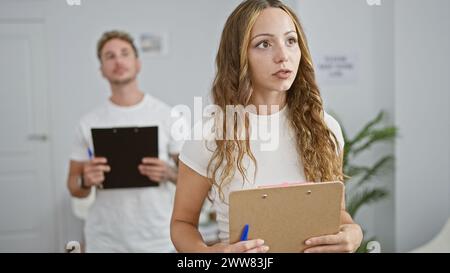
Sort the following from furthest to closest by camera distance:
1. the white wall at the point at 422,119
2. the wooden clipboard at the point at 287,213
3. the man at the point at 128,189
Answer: the man at the point at 128,189
the white wall at the point at 422,119
the wooden clipboard at the point at 287,213

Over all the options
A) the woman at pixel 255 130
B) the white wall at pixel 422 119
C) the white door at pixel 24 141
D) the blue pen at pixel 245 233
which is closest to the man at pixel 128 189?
the white door at pixel 24 141

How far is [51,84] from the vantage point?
933 mm

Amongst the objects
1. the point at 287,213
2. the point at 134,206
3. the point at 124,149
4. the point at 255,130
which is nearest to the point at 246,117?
the point at 255,130

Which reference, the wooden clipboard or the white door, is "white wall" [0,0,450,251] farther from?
the wooden clipboard

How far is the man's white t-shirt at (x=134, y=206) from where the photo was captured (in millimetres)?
1028

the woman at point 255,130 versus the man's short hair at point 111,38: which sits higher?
the man's short hair at point 111,38

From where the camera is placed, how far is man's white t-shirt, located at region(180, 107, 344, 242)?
2.25 feet

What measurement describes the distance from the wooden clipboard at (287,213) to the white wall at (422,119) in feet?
1.43

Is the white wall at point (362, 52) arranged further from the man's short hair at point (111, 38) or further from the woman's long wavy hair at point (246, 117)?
the man's short hair at point (111, 38)

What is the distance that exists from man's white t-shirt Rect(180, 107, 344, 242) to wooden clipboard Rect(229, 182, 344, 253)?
0.09 meters

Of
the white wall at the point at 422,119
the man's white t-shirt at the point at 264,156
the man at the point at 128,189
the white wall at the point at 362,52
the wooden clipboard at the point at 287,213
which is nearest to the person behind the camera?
the wooden clipboard at the point at 287,213

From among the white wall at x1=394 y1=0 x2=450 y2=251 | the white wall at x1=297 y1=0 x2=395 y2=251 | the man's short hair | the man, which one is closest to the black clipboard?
the man

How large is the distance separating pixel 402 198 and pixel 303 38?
542 millimetres
